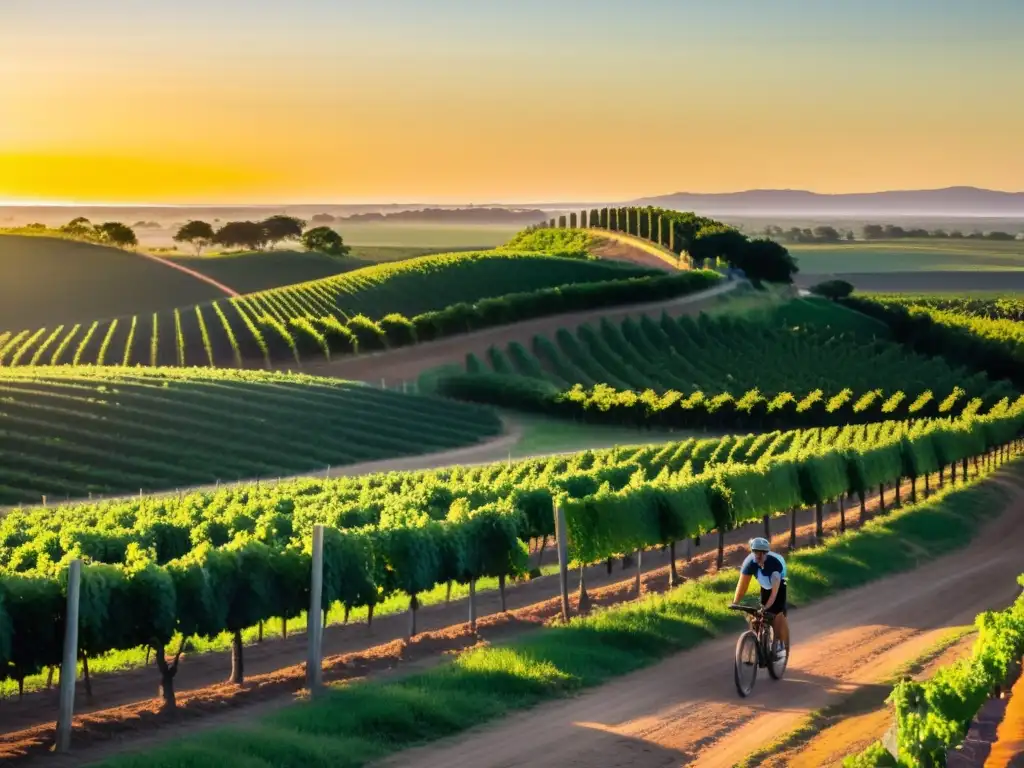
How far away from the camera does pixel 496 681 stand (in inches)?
871

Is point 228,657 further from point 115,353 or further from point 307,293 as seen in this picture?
point 307,293

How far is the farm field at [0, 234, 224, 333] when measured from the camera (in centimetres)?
12950

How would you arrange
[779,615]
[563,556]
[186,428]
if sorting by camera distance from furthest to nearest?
[186,428] → [563,556] → [779,615]

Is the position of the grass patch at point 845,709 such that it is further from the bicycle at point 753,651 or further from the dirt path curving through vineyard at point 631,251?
the dirt path curving through vineyard at point 631,251

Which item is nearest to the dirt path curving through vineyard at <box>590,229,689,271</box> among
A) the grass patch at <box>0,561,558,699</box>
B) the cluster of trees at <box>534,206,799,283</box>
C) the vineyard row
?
the cluster of trees at <box>534,206,799,283</box>

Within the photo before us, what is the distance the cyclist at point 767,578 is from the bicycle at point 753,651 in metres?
0.15

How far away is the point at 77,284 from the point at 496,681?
408 feet

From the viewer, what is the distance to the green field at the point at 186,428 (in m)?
60.6

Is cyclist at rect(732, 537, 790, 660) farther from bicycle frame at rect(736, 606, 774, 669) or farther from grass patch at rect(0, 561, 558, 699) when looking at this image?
grass patch at rect(0, 561, 558, 699)

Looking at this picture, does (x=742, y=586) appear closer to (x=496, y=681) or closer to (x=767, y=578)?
(x=767, y=578)

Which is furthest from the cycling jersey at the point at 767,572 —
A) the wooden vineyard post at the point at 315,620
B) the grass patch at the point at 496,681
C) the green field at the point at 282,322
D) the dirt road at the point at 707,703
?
the green field at the point at 282,322

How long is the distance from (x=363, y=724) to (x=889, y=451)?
35.5m

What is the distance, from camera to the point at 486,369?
10188 cm

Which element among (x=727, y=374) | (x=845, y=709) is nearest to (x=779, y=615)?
(x=845, y=709)
